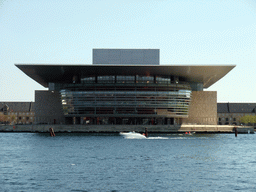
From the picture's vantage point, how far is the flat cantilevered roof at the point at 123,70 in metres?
85.2

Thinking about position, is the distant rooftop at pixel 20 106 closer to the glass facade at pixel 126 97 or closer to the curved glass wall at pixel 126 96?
the glass facade at pixel 126 97

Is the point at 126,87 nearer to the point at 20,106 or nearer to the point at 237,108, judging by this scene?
the point at 237,108

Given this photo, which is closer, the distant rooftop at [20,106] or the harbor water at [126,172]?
the harbor water at [126,172]

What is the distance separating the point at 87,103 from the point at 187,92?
21903mm

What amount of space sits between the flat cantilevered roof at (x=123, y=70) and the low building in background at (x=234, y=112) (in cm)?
6498

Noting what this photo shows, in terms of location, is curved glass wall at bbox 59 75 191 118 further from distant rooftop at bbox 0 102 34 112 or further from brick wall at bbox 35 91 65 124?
distant rooftop at bbox 0 102 34 112

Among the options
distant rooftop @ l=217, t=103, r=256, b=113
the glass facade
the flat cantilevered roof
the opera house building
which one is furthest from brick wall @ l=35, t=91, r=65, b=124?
distant rooftop @ l=217, t=103, r=256, b=113

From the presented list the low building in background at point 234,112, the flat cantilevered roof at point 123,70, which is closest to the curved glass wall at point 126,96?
the flat cantilevered roof at point 123,70

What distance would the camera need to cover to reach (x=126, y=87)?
92625mm

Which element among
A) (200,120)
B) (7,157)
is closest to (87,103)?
(200,120)

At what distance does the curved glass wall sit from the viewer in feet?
303

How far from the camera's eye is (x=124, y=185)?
24.3m

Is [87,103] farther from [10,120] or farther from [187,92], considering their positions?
[10,120]

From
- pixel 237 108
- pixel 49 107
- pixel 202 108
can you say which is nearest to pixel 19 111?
pixel 49 107
